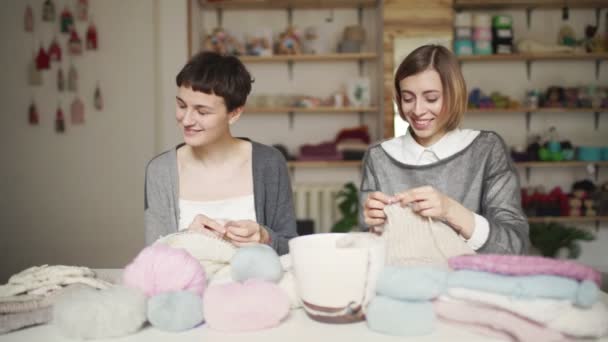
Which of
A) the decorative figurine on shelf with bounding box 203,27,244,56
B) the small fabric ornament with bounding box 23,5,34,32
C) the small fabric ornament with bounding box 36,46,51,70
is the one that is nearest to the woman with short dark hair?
the decorative figurine on shelf with bounding box 203,27,244,56

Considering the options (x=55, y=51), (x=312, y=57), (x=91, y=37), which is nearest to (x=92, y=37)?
(x=91, y=37)

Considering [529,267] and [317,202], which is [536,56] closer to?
[317,202]

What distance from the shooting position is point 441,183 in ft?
4.37

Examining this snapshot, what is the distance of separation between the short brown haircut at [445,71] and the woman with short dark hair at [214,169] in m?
0.49

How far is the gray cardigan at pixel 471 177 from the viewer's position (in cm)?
124

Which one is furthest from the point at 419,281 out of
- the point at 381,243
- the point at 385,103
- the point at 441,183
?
the point at 385,103

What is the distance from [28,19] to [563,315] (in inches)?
175

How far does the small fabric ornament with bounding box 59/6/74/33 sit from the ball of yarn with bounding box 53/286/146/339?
12.9 ft

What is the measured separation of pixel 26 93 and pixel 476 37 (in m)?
3.61

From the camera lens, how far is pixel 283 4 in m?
4.12

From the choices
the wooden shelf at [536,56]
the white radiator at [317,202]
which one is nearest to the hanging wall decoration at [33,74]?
the white radiator at [317,202]

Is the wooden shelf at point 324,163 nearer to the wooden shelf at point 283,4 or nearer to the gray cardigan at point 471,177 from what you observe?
the wooden shelf at point 283,4

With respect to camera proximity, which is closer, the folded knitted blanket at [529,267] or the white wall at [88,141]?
the folded knitted blanket at [529,267]

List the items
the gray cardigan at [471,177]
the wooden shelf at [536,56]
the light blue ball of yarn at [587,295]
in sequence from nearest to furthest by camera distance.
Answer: the light blue ball of yarn at [587,295] < the gray cardigan at [471,177] < the wooden shelf at [536,56]
